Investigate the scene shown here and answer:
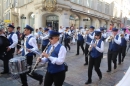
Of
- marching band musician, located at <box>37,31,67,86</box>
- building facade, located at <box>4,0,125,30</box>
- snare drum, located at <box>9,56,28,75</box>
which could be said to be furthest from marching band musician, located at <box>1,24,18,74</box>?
building facade, located at <box>4,0,125,30</box>

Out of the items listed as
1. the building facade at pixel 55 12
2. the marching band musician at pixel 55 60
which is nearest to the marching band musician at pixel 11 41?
the marching band musician at pixel 55 60

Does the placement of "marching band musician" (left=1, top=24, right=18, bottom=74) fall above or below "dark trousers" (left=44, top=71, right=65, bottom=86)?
above

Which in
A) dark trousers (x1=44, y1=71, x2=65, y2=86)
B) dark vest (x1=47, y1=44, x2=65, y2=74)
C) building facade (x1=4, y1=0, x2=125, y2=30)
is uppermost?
building facade (x1=4, y1=0, x2=125, y2=30)

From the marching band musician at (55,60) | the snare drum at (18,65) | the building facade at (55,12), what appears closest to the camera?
the marching band musician at (55,60)

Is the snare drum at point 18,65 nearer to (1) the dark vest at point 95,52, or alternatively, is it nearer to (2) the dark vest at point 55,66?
(2) the dark vest at point 55,66

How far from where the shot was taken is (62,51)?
3.43 m

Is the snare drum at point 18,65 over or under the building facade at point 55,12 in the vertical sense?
under

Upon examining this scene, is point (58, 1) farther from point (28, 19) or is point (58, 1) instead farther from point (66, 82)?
point (66, 82)

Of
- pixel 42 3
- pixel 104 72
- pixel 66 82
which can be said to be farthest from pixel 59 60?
pixel 42 3

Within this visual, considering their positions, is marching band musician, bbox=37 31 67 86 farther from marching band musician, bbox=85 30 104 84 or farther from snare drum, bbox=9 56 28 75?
marching band musician, bbox=85 30 104 84

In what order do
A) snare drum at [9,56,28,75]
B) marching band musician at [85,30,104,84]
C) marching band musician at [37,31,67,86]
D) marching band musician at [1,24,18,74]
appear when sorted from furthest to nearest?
marching band musician at [1,24,18,74] → marching band musician at [85,30,104,84] → snare drum at [9,56,28,75] → marching band musician at [37,31,67,86]

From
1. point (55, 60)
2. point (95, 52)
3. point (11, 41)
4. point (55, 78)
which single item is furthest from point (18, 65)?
point (95, 52)

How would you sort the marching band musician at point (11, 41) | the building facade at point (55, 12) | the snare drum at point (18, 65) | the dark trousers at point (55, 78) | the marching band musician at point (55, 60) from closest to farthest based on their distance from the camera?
the marching band musician at point (55, 60) → the dark trousers at point (55, 78) → the snare drum at point (18, 65) → the marching band musician at point (11, 41) → the building facade at point (55, 12)

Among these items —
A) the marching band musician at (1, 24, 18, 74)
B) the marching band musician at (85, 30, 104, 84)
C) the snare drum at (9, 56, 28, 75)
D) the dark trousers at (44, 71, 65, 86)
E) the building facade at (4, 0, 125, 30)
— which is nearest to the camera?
the dark trousers at (44, 71, 65, 86)
